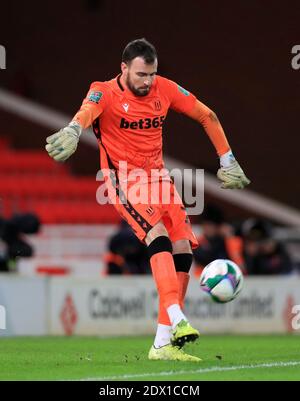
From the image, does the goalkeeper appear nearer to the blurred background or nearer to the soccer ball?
the soccer ball

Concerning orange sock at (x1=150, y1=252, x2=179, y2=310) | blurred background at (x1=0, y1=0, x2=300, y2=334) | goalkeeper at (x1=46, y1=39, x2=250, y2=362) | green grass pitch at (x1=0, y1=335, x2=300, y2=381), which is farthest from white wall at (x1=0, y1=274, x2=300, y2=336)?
orange sock at (x1=150, y1=252, x2=179, y2=310)

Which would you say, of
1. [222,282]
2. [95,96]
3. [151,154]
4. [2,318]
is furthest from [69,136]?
[2,318]

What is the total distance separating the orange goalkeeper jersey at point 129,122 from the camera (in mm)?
8555

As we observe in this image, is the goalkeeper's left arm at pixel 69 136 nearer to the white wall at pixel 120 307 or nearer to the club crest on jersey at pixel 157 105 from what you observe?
the club crest on jersey at pixel 157 105

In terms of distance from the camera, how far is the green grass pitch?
24.5 feet

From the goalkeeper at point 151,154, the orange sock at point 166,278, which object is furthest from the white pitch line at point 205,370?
the orange sock at point 166,278

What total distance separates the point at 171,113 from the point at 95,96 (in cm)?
1322

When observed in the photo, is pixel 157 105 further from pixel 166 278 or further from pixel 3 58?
pixel 3 58

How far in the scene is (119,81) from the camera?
8672mm

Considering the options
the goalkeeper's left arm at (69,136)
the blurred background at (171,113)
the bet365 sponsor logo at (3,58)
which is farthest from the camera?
the bet365 sponsor logo at (3,58)

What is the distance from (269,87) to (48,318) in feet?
28.8

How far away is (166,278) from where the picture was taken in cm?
820

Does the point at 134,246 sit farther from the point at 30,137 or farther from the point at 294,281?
the point at 30,137
